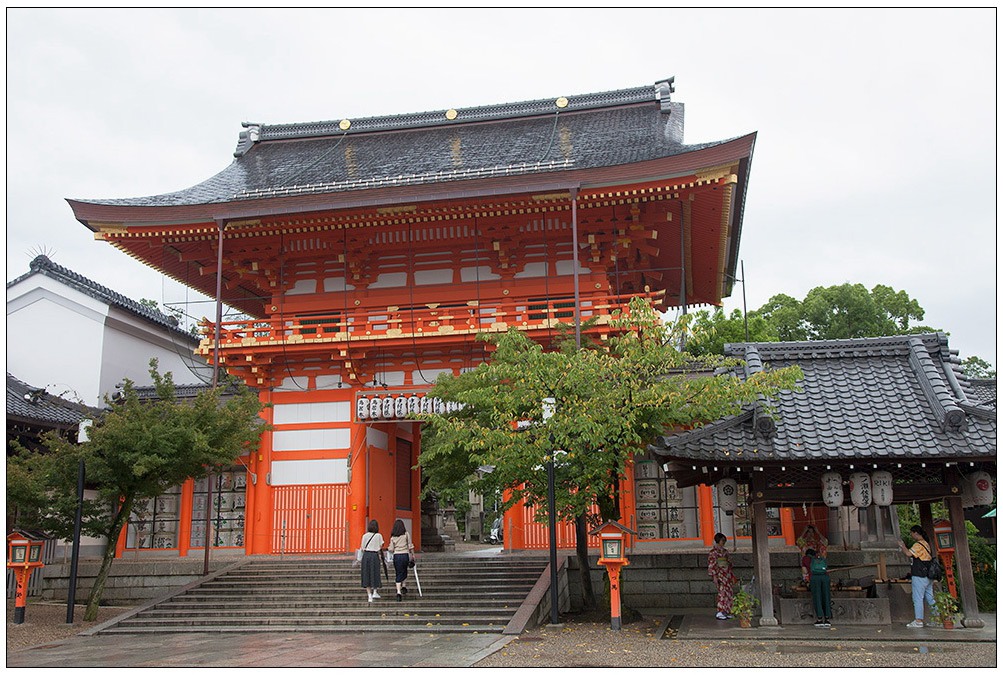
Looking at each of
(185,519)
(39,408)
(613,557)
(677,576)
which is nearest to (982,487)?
(613,557)

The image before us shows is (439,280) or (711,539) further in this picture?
(439,280)

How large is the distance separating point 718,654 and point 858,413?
4997 mm

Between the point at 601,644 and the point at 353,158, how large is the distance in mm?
17765

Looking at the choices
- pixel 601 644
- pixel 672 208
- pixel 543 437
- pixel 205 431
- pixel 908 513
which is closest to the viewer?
pixel 601 644

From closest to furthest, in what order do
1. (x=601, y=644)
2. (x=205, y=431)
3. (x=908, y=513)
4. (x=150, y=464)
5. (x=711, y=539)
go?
(x=601, y=644)
(x=150, y=464)
(x=205, y=431)
(x=711, y=539)
(x=908, y=513)

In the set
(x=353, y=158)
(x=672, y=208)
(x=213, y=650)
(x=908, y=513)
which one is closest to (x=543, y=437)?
(x=213, y=650)

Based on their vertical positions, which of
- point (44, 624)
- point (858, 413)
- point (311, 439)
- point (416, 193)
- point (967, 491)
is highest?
point (416, 193)

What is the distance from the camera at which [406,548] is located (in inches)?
611

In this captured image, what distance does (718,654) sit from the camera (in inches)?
423

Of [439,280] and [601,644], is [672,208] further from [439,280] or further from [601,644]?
[601,644]

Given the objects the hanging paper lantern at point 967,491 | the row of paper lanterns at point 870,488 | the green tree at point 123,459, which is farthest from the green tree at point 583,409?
the green tree at point 123,459

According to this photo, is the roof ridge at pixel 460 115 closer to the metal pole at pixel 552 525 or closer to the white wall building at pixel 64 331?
the white wall building at pixel 64 331

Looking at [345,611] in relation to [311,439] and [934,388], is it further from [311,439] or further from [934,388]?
[934,388]

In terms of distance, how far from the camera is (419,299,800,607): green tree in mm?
13086
